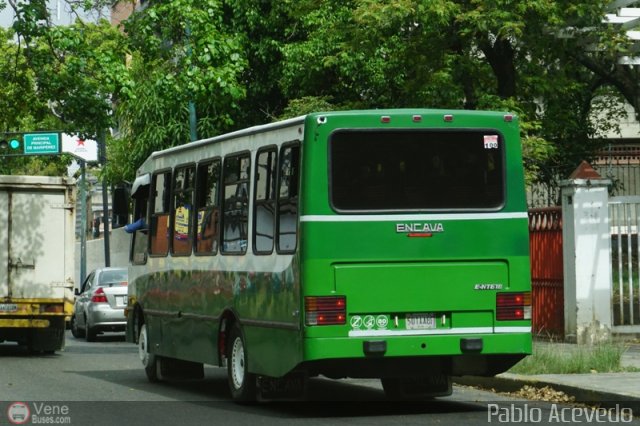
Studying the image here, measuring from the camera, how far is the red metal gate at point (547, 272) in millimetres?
21938

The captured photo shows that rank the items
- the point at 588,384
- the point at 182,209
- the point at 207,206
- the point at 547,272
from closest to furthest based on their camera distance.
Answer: the point at 588,384
the point at 207,206
the point at 182,209
the point at 547,272

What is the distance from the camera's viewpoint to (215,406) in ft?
47.6

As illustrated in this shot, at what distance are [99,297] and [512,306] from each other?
1907cm

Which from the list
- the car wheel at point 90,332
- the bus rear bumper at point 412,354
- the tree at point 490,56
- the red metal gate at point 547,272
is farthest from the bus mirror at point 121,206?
the car wheel at point 90,332

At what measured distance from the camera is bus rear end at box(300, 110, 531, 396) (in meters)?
13.0

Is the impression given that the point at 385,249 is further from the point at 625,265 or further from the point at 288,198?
the point at 625,265

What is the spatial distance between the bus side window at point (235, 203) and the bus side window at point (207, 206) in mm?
271

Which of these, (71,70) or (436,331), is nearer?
(436,331)

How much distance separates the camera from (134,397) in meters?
15.6

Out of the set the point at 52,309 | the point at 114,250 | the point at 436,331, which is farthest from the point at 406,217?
the point at 114,250

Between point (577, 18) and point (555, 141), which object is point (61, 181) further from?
point (555, 141)

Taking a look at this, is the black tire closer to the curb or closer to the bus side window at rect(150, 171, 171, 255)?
the bus side window at rect(150, 171, 171, 255)

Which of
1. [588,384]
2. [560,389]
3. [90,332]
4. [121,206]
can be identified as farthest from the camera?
[90,332]

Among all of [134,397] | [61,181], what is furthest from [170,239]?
[61,181]
